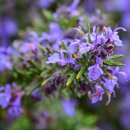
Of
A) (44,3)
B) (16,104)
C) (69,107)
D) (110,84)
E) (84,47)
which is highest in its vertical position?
(44,3)

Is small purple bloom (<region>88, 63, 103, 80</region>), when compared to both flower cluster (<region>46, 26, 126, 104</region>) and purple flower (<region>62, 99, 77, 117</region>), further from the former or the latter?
purple flower (<region>62, 99, 77, 117</region>)

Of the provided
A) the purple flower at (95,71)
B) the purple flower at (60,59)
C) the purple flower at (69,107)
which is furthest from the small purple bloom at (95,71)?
the purple flower at (69,107)

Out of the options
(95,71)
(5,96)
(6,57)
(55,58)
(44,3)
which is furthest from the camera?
(44,3)

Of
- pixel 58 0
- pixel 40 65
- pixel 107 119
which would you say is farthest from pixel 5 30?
pixel 40 65

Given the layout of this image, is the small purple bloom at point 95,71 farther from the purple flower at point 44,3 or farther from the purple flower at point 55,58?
the purple flower at point 44,3

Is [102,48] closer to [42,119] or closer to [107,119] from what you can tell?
[42,119]

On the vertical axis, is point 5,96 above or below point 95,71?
below

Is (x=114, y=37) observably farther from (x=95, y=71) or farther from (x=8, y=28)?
(x=8, y=28)

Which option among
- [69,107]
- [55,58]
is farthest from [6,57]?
[69,107]

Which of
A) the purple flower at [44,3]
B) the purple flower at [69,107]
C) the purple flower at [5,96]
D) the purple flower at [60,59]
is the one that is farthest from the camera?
the purple flower at [44,3]

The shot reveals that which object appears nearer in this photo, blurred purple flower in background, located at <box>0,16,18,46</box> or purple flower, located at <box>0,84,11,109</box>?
purple flower, located at <box>0,84,11,109</box>

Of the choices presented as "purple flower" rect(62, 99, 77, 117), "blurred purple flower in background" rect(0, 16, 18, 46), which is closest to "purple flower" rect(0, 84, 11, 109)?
"purple flower" rect(62, 99, 77, 117)
